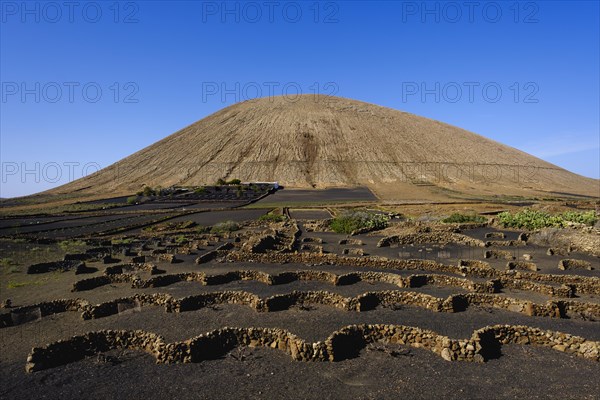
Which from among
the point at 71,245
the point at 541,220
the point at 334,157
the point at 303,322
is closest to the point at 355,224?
the point at 541,220

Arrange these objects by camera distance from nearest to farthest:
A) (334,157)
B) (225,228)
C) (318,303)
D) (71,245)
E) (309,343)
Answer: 1. (309,343)
2. (318,303)
3. (71,245)
4. (225,228)
5. (334,157)

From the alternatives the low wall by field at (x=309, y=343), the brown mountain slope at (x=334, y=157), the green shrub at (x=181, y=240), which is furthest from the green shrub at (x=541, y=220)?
A: the brown mountain slope at (x=334, y=157)

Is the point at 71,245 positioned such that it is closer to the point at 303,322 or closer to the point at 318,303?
the point at 318,303

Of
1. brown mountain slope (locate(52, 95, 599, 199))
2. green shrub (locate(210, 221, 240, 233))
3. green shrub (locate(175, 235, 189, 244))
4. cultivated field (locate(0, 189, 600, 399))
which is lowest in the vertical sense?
cultivated field (locate(0, 189, 600, 399))

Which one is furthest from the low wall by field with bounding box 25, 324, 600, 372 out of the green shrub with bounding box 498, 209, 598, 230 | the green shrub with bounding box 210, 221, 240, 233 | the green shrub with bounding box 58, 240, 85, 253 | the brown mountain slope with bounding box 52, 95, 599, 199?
the brown mountain slope with bounding box 52, 95, 599, 199

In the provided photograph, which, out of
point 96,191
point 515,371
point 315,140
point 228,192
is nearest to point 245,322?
point 515,371

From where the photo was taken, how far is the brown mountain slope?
127875 millimetres

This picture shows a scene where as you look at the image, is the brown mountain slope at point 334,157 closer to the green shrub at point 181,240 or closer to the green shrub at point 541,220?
the green shrub at point 541,220

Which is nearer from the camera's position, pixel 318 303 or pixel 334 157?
→ pixel 318 303

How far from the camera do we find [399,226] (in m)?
40.0

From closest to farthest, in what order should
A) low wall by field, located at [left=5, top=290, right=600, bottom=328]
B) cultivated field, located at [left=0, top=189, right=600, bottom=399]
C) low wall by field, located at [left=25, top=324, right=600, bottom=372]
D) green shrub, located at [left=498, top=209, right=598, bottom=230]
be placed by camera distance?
1. cultivated field, located at [left=0, top=189, right=600, bottom=399]
2. low wall by field, located at [left=25, top=324, right=600, bottom=372]
3. low wall by field, located at [left=5, top=290, right=600, bottom=328]
4. green shrub, located at [left=498, top=209, right=598, bottom=230]

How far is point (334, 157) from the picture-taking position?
14175 centimetres

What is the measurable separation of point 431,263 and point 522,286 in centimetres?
534

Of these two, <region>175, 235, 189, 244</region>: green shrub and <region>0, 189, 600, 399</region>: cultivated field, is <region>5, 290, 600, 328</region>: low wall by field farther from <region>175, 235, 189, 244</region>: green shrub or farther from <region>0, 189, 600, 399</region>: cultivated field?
<region>175, 235, 189, 244</region>: green shrub
